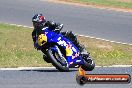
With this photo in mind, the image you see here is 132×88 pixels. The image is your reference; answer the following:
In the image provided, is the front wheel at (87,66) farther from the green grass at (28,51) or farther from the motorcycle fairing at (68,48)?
the green grass at (28,51)

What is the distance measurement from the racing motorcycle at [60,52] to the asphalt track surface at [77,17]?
7.78m

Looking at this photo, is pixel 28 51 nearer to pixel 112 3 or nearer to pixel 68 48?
pixel 68 48

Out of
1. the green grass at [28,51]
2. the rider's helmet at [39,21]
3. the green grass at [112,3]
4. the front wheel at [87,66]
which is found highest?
the rider's helmet at [39,21]

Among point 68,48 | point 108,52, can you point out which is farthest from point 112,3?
point 68,48

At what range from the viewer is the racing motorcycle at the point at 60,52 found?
44.4ft

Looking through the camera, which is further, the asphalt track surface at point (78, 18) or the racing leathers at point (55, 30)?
the asphalt track surface at point (78, 18)

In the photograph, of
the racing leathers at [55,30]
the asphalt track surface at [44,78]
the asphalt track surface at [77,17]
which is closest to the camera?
the asphalt track surface at [44,78]

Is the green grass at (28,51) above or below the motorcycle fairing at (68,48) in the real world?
below

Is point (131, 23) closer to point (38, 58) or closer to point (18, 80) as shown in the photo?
point (38, 58)

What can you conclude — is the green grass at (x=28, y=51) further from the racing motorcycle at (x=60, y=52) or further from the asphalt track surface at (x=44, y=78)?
the racing motorcycle at (x=60, y=52)

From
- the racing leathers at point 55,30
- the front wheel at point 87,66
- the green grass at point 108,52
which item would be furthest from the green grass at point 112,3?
the front wheel at point 87,66

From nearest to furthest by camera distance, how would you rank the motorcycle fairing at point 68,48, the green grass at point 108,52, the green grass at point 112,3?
the motorcycle fairing at point 68,48 < the green grass at point 108,52 < the green grass at point 112,3

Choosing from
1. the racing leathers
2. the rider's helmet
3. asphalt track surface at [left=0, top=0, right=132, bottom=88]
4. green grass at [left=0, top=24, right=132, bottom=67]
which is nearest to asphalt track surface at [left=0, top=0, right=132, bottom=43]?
asphalt track surface at [left=0, top=0, right=132, bottom=88]

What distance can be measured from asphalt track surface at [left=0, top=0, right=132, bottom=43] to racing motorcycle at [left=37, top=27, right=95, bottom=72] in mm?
7780
